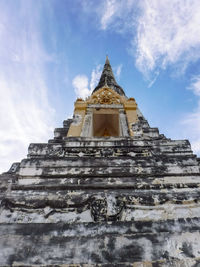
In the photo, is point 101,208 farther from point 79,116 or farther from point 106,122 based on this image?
point 106,122

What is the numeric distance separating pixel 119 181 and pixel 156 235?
1.20 meters

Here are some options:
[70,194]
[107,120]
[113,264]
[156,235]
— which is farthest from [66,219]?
[107,120]

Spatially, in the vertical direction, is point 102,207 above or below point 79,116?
below

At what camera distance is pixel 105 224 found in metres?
2.17

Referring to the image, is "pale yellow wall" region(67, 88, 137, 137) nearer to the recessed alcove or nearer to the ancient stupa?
the recessed alcove

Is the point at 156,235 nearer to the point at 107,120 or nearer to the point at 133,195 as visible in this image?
the point at 133,195

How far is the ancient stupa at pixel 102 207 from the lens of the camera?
1.83m

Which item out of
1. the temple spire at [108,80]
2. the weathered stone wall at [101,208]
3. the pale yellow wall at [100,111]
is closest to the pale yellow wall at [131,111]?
the pale yellow wall at [100,111]

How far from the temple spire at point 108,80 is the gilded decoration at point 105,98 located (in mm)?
3852

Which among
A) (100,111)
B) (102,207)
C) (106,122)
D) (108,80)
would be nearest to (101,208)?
(102,207)

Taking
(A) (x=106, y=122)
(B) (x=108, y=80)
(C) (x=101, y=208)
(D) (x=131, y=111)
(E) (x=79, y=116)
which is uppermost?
(B) (x=108, y=80)

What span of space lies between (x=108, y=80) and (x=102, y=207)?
13.2 metres

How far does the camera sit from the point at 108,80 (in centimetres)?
1459

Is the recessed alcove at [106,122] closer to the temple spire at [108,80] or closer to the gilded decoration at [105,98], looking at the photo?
the gilded decoration at [105,98]
